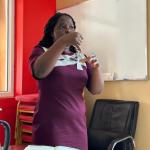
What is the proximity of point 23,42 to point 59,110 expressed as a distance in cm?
170

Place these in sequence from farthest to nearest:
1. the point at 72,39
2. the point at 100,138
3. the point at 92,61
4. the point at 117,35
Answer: the point at 117,35 → the point at 100,138 → the point at 92,61 → the point at 72,39

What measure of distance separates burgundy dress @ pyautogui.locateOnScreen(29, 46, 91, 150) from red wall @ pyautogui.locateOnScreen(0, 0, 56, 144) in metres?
1.56

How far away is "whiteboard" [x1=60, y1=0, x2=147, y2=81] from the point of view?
2002 millimetres

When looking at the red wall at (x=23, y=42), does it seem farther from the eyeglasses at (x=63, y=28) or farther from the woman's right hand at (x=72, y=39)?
the woman's right hand at (x=72, y=39)

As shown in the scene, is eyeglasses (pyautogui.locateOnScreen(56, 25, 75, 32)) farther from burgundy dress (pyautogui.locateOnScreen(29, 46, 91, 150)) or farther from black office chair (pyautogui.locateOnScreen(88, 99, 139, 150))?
black office chair (pyautogui.locateOnScreen(88, 99, 139, 150))

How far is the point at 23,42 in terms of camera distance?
107 inches

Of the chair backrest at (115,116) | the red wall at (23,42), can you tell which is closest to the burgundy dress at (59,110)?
the chair backrest at (115,116)

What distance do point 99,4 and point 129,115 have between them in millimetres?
942

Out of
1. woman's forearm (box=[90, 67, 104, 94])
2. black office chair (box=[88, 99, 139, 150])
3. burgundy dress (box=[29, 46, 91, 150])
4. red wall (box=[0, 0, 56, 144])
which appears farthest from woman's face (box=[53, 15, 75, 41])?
red wall (box=[0, 0, 56, 144])

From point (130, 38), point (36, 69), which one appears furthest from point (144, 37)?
point (36, 69)

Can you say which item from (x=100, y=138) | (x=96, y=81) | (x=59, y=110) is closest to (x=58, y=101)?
(x=59, y=110)

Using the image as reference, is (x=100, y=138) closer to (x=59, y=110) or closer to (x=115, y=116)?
(x=115, y=116)

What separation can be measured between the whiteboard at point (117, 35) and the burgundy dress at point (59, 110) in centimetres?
94

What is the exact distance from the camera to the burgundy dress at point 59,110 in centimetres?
114
